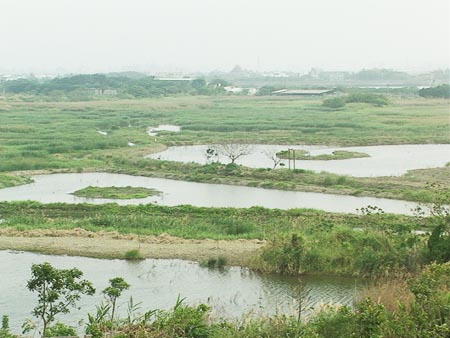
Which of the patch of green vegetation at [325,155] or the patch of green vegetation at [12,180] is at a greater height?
the patch of green vegetation at [12,180]

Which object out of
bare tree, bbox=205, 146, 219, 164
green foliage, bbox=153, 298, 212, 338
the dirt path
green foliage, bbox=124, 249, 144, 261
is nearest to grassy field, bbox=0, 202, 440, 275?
the dirt path

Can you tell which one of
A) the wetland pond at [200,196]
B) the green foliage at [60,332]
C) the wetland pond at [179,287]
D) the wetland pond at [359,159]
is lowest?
the wetland pond at [359,159]

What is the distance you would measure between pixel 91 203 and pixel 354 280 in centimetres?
1187

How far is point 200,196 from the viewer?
88.6ft

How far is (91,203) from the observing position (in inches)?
988

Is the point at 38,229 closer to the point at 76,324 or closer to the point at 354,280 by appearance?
the point at 76,324

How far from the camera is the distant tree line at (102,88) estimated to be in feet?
283

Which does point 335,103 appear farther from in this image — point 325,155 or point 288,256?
point 288,256

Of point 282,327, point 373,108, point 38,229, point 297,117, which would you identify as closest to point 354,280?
point 282,327

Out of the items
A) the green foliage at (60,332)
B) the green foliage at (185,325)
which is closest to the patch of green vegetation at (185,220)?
the green foliage at (185,325)

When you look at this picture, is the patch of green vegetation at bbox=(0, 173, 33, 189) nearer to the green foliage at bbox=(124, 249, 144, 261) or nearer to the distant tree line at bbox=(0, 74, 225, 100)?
the green foliage at bbox=(124, 249, 144, 261)

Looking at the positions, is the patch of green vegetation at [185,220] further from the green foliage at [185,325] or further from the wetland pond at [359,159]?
the wetland pond at [359,159]

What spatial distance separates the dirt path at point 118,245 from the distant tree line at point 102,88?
62472 millimetres

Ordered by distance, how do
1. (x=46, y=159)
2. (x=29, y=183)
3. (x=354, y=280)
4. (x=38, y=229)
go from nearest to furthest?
(x=354, y=280), (x=38, y=229), (x=29, y=183), (x=46, y=159)
